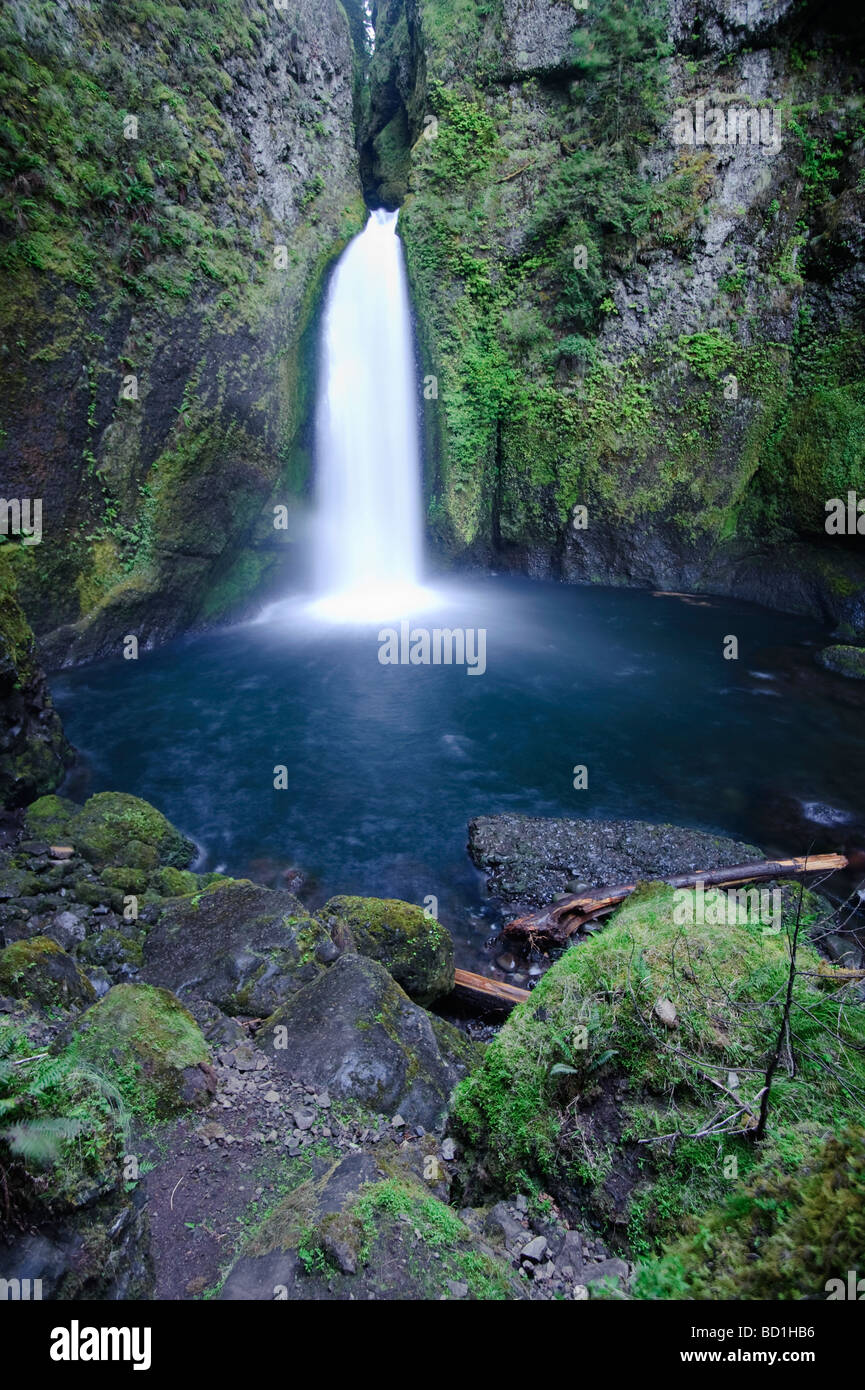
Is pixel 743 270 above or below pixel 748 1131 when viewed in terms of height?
above

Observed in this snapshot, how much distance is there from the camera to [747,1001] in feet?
7.40

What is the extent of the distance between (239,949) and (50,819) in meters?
3.54

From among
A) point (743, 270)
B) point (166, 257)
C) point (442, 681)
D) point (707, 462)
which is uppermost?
point (743, 270)

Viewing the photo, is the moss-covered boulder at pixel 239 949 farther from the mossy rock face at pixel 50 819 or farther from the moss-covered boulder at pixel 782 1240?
the moss-covered boulder at pixel 782 1240

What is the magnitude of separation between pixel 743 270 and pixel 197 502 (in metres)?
13.7

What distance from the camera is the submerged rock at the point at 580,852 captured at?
7117 mm

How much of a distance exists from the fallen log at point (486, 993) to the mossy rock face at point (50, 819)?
4175mm

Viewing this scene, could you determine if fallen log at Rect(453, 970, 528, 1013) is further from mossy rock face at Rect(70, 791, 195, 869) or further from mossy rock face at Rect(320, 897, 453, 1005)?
mossy rock face at Rect(70, 791, 195, 869)

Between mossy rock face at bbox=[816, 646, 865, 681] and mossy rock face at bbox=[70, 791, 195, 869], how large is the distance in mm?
11928

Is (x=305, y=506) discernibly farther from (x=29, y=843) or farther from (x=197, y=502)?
(x=29, y=843)

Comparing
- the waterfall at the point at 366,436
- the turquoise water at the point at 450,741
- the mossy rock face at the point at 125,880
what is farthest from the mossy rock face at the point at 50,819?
the waterfall at the point at 366,436

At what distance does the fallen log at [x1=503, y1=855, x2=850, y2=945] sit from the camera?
6.31 meters
